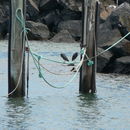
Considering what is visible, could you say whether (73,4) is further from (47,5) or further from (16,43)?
(16,43)

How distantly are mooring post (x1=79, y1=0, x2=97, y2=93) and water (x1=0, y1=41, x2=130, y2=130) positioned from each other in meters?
0.76

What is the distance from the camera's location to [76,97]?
21516mm

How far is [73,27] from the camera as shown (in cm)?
6378

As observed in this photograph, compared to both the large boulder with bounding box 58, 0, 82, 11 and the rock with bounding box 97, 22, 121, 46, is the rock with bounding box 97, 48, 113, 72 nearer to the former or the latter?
the rock with bounding box 97, 22, 121, 46

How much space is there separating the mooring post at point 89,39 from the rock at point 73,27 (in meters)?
40.1

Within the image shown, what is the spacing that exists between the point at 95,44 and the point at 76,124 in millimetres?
4385

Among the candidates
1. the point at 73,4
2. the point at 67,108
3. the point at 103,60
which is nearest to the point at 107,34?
the point at 103,60

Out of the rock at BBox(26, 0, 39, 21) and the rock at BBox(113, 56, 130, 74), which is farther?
the rock at BBox(26, 0, 39, 21)

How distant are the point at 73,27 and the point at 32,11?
653 centimetres

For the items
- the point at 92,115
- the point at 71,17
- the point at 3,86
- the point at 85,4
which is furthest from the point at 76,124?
the point at 71,17

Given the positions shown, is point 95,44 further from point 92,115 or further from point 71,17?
point 71,17

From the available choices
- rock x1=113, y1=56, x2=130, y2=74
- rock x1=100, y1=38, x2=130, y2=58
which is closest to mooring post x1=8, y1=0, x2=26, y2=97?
rock x1=113, y1=56, x2=130, y2=74

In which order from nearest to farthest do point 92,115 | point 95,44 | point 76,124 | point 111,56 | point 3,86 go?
point 76,124 < point 92,115 < point 95,44 < point 3,86 < point 111,56

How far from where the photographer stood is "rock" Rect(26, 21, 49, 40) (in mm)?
57781
